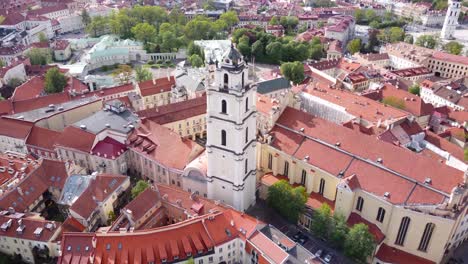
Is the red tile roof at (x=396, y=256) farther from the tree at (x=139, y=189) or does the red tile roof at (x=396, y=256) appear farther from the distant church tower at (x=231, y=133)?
the tree at (x=139, y=189)

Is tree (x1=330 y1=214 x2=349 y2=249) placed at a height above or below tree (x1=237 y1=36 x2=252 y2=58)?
below

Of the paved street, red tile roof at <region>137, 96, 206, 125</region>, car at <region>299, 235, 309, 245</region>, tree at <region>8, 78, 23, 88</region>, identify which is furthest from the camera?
tree at <region>8, 78, 23, 88</region>

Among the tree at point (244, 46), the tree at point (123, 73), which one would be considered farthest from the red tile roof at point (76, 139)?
the tree at point (244, 46)

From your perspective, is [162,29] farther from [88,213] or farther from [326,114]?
[88,213]

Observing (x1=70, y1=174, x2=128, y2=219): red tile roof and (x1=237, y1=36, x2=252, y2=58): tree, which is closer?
(x1=70, y1=174, x2=128, y2=219): red tile roof

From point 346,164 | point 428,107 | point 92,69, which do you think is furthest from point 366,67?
point 92,69

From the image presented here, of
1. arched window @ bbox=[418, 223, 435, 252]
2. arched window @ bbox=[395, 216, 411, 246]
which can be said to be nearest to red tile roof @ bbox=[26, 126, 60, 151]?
arched window @ bbox=[395, 216, 411, 246]

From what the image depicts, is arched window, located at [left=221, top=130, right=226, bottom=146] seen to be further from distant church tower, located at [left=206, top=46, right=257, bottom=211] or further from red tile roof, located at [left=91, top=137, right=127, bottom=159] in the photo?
red tile roof, located at [left=91, top=137, right=127, bottom=159]
